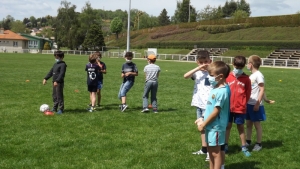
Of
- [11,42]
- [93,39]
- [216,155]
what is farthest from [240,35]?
[216,155]

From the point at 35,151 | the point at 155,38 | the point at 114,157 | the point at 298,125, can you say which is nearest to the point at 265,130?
the point at 298,125

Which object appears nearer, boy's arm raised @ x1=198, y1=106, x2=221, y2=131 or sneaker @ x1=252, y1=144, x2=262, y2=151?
boy's arm raised @ x1=198, y1=106, x2=221, y2=131

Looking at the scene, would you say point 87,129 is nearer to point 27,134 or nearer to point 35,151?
point 27,134

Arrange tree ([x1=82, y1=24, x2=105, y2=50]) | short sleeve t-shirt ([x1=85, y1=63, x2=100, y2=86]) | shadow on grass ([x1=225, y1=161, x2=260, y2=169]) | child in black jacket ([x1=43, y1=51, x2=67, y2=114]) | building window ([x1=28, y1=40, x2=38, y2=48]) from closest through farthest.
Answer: shadow on grass ([x1=225, y1=161, x2=260, y2=169]) → child in black jacket ([x1=43, y1=51, x2=67, y2=114]) → short sleeve t-shirt ([x1=85, y1=63, x2=100, y2=86]) → tree ([x1=82, y1=24, x2=105, y2=50]) → building window ([x1=28, y1=40, x2=38, y2=48])

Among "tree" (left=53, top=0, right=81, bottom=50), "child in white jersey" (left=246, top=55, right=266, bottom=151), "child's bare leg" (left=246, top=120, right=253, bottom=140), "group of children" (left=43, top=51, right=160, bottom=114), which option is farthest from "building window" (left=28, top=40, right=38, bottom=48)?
"child in white jersey" (left=246, top=55, right=266, bottom=151)

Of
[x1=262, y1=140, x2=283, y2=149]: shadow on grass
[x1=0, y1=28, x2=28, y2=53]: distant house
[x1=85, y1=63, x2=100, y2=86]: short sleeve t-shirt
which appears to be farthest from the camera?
[x1=0, y1=28, x2=28, y2=53]: distant house

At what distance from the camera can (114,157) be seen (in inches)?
247

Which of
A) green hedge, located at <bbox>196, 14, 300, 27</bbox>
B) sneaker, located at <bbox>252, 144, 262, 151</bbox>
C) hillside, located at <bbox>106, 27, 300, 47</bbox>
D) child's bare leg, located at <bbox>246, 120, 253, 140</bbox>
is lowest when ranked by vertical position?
sneaker, located at <bbox>252, 144, 262, 151</bbox>

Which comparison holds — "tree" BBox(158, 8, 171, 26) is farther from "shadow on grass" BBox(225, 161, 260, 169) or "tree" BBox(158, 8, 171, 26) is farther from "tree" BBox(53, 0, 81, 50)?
"shadow on grass" BBox(225, 161, 260, 169)

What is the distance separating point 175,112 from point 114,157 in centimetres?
480

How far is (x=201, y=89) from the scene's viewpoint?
21.3 feet

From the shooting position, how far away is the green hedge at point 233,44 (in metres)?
52.4

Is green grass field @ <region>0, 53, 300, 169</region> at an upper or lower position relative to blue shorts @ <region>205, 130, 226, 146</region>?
lower

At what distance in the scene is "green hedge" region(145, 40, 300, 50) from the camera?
5244 centimetres
